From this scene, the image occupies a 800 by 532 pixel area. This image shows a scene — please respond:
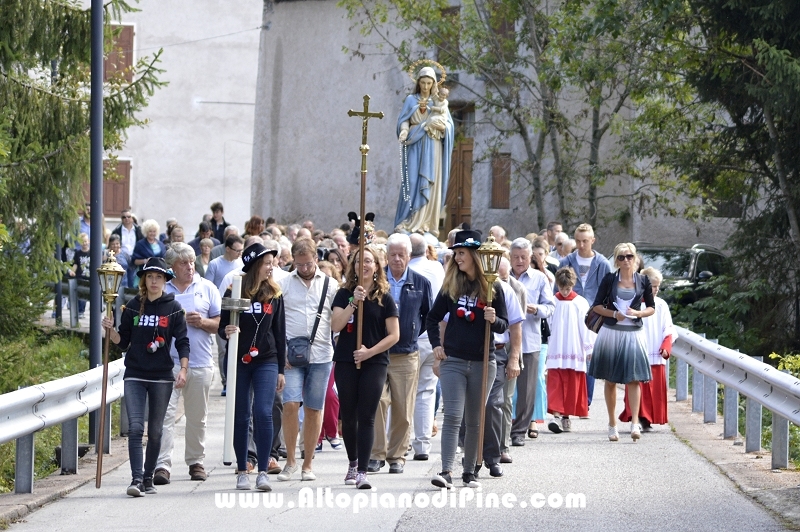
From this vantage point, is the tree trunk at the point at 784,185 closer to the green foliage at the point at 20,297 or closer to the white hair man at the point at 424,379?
the white hair man at the point at 424,379

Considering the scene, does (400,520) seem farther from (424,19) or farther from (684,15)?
(424,19)

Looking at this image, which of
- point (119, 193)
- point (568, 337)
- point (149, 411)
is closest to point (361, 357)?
point (149, 411)

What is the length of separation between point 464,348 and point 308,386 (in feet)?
4.39

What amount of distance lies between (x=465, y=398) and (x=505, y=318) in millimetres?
691

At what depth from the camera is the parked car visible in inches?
936

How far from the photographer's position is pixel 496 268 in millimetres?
10352

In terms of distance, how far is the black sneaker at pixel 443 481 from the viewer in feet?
33.6

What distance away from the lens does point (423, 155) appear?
20188 mm

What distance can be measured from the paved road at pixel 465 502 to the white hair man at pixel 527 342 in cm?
76

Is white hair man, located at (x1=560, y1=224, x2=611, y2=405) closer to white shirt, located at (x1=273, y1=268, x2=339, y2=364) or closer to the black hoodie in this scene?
white shirt, located at (x1=273, y1=268, x2=339, y2=364)

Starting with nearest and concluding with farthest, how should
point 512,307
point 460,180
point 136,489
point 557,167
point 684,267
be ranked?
point 136,489 < point 512,307 < point 684,267 < point 557,167 < point 460,180

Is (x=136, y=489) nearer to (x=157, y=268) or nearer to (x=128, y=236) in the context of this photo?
(x=157, y=268)

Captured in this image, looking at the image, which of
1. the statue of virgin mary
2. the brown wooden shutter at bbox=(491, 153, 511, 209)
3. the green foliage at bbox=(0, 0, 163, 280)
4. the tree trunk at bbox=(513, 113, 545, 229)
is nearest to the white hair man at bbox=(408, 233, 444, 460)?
the green foliage at bbox=(0, 0, 163, 280)

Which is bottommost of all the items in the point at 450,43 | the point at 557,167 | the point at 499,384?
the point at 499,384
